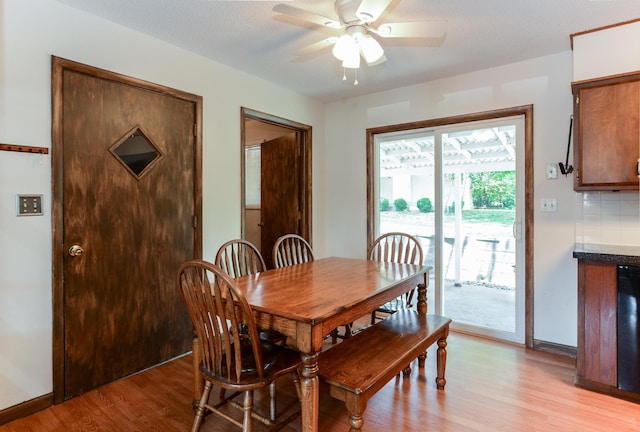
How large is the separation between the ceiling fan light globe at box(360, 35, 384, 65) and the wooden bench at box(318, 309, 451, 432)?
66.5 inches

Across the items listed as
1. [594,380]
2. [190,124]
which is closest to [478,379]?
[594,380]

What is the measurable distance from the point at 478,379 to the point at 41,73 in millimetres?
3388

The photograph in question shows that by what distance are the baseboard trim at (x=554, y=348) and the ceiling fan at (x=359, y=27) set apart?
2587mm

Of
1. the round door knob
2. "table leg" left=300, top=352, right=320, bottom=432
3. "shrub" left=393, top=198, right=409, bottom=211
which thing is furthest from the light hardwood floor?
"shrub" left=393, top=198, right=409, bottom=211

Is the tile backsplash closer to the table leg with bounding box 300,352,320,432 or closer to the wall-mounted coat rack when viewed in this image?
the table leg with bounding box 300,352,320,432

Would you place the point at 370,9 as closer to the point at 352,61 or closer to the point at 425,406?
the point at 352,61

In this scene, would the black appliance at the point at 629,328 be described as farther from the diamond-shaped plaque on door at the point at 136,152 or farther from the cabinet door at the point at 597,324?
the diamond-shaped plaque on door at the point at 136,152

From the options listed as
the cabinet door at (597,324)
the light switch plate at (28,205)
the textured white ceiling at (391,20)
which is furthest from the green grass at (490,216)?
the light switch plate at (28,205)

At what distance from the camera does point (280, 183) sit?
166 inches

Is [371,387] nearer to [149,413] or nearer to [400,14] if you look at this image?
[149,413]

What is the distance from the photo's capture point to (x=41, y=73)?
79.7 inches

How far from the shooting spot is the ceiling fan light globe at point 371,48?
199 centimetres

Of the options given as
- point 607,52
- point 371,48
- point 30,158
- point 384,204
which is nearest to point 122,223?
point 30,158

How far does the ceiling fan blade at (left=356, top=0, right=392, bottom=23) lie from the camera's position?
1659 millimetres
